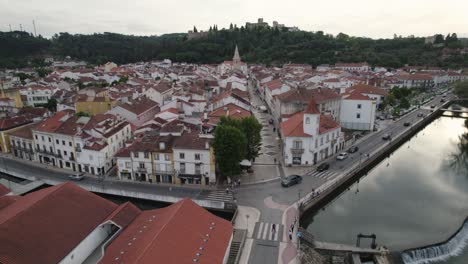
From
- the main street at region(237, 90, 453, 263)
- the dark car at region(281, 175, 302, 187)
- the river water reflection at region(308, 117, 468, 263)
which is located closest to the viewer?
the main street at region(237, 90, 453, 263)

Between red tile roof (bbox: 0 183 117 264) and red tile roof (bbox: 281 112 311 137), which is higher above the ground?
red tile roof (bbox: 281 112 311 137)

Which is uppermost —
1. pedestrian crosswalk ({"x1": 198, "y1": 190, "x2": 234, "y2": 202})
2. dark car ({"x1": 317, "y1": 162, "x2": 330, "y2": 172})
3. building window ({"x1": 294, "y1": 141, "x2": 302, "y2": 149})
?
building window ({"x1": 294, "y1": 141, "x2": 302, "y2": 149})

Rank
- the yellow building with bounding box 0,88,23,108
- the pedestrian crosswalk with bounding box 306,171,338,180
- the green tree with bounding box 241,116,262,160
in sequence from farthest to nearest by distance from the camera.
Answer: the yellow building with bounding box 0,88,23,108 < the green tree with bounding box 241,116,262,160 < the pedestrian crosswalk with bounding box 306,171,338,180

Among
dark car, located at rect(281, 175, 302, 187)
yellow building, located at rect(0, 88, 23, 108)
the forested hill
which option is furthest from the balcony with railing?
the forested hill

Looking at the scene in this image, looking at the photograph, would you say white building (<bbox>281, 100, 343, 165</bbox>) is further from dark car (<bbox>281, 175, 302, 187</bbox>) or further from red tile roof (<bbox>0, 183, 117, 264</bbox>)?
red tile roof (<bbox>0, 183, 117, 264</bbox>)

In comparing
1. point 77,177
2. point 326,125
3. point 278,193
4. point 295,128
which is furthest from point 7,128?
point 326,125

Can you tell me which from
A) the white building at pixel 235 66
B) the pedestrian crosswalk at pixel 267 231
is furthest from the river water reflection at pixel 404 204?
the white building at pixel 235 66
